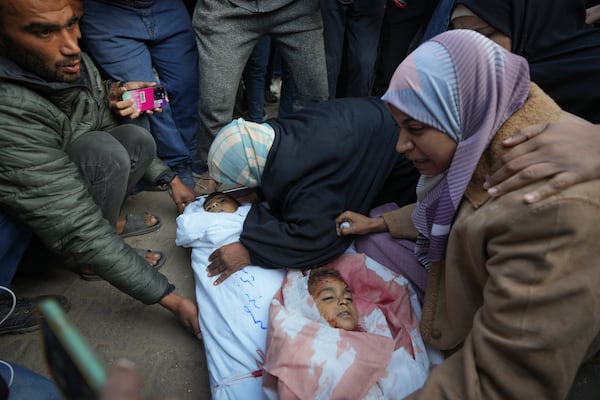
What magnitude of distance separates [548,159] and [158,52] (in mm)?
2399

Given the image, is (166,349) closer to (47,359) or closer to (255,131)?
(255,131)

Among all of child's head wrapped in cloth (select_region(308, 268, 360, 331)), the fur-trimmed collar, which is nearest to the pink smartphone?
child's head wrapped in cloth (select_region(308, 268, 360, 331))

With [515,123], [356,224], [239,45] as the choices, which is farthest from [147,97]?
[515,123]

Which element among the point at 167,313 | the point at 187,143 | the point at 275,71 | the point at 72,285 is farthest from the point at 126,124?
the point at 275,71

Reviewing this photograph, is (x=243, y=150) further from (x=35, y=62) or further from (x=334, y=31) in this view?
(x=334, y=31)

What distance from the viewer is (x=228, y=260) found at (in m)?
1.97

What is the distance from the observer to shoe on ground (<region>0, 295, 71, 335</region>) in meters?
1.91

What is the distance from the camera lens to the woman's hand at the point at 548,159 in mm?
928

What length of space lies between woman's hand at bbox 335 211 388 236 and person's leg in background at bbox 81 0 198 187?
4.65 ft

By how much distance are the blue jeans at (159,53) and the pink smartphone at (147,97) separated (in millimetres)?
147

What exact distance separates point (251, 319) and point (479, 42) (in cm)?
135

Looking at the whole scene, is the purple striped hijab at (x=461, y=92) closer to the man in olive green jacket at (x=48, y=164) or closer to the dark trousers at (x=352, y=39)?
the man in olive green jacket at (x=48, y=164)

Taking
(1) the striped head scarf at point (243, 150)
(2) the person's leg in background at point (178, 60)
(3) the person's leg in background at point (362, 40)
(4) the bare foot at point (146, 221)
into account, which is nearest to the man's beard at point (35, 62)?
(1) the striped head scarf at point (243, 150)

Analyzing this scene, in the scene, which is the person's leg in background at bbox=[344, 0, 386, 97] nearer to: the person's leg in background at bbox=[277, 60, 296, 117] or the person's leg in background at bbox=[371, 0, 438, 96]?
the person's leg in background at bbox=[371, 0, 438, 96]
